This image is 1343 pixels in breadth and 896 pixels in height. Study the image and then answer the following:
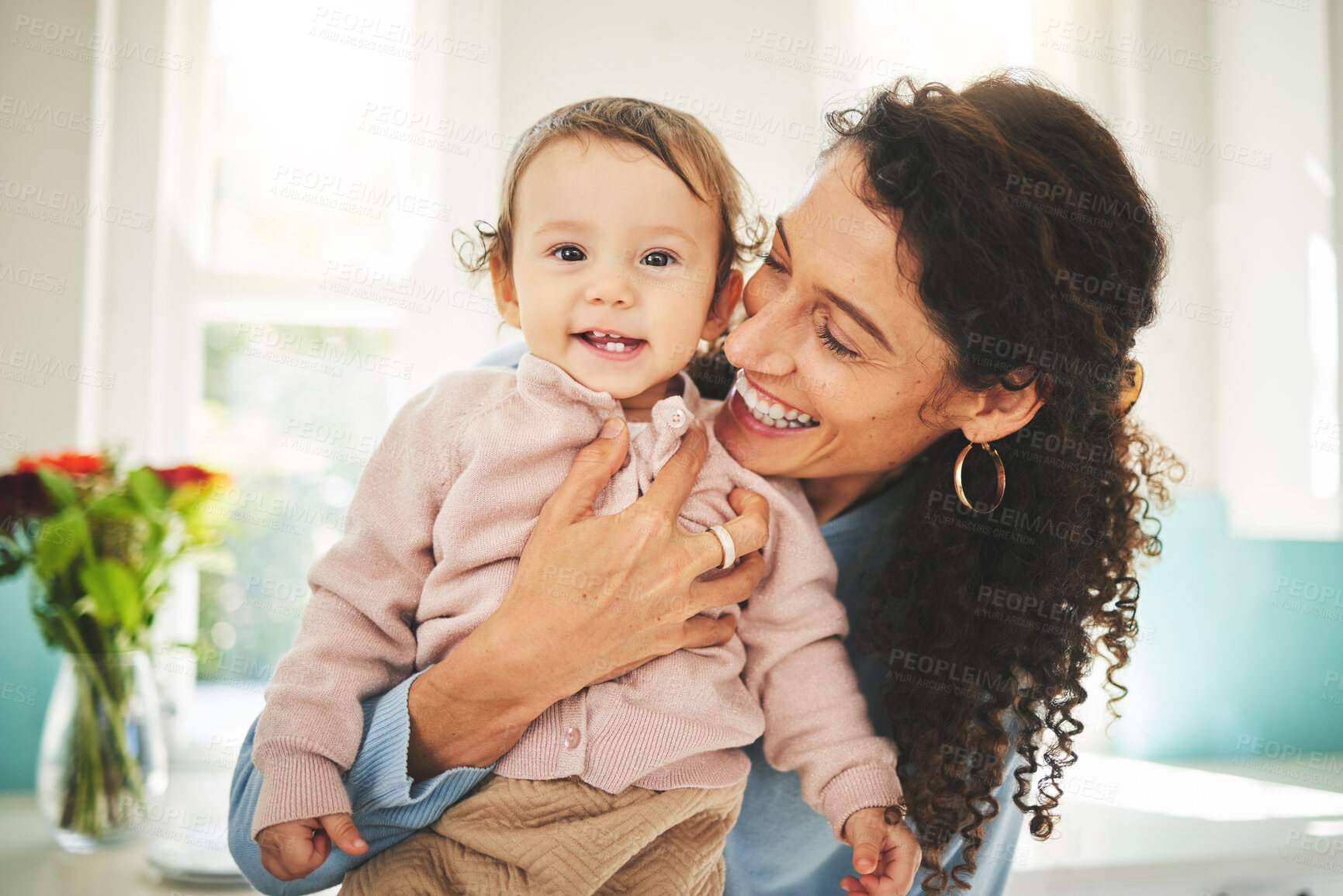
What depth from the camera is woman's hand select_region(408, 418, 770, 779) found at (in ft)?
3.26

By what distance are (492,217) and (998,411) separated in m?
1.62

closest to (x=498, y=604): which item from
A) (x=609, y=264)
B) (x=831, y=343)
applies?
(x=609, y=264)

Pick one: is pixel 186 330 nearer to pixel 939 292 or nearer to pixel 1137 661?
pixel 939 292

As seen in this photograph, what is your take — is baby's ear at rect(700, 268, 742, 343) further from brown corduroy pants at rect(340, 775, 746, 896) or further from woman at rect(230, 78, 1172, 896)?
brown corduroy pants at rect(340, 775, 746, 896)

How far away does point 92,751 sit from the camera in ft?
5.67

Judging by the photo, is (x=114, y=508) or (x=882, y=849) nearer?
(x=882, y=849)

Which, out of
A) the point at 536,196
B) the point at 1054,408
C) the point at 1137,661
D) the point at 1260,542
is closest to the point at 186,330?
the point at 536,196

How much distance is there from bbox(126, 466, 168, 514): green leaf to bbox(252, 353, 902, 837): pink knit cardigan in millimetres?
851

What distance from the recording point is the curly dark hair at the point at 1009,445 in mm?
1096

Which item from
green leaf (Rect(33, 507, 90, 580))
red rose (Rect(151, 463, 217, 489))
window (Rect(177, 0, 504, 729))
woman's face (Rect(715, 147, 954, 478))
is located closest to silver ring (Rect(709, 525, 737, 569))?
woman's face (Rect(715, 147, 954, 478))

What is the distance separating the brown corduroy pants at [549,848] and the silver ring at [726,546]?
27 cm

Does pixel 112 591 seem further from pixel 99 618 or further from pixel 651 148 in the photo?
pixel 651 148

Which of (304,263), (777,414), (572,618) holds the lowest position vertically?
(572,618)

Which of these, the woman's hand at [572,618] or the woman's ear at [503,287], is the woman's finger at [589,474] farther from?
the woman's ear at [503,287]
